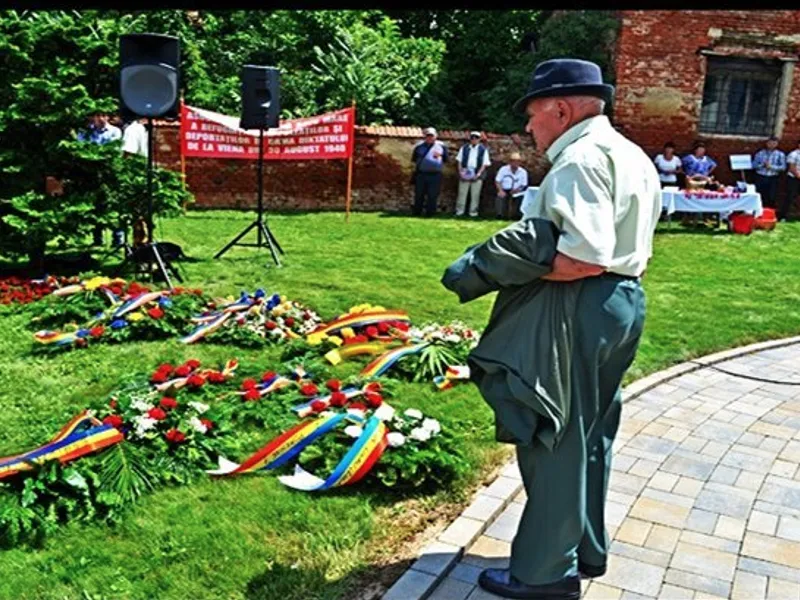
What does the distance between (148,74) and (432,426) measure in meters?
5.62

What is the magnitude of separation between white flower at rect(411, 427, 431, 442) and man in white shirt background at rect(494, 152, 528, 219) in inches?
446

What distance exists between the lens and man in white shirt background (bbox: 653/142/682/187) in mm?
15047

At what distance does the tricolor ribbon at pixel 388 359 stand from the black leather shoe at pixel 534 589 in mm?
2438

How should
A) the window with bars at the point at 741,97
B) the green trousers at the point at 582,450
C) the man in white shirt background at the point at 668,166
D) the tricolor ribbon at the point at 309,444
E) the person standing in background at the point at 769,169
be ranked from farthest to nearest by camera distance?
the window with bars at the point at 741,97 → the person standing in background at the point at 769,169 → the man in white shirt background at the point at 668,166 → the tricolor ribbon at the point at 309,444 → the green trousers at the point at 582,450

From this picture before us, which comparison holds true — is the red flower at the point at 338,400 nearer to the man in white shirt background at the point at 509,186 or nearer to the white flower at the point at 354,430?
Result: the white flower at the point at 354,430

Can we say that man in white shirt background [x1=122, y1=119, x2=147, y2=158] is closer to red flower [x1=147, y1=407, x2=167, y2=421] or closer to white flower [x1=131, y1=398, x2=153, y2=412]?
white flower [x1=131, y1=398, x2=153, y2=412]

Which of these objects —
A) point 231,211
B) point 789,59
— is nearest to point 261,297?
point 231,211

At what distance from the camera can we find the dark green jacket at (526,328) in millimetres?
2607

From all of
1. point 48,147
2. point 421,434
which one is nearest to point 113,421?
point 421,434

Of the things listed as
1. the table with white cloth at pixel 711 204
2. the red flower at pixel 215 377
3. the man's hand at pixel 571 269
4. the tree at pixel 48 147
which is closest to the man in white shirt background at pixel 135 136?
the tree at pixel 48 147

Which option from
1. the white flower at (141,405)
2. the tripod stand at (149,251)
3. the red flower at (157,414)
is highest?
the tripod stand at (149,251)

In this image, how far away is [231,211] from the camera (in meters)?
14.7

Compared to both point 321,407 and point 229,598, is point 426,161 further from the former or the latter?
point 229,598

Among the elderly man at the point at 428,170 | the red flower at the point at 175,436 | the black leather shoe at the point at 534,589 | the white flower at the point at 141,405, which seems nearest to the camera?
the black leather shoe at the point at 534,589
